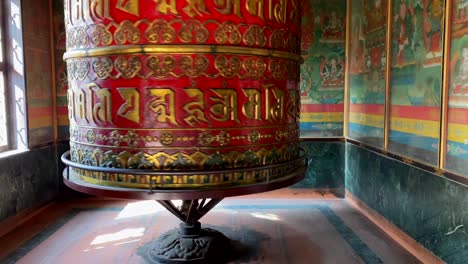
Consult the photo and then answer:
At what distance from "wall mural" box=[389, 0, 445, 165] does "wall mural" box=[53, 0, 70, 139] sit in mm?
5390

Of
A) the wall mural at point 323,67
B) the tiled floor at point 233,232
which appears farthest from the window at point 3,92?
the wall mural at point 323,67

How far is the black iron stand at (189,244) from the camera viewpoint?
177 inches

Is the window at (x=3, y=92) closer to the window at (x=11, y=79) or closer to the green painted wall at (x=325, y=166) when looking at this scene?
the window at (x=11, y=79)

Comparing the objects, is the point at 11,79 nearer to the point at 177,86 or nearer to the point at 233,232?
the point at 233,232

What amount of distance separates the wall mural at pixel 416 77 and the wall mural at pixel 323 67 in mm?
1901

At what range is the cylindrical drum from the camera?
Answer: 294 cm

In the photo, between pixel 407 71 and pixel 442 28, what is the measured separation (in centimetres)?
89

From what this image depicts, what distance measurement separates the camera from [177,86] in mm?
2961

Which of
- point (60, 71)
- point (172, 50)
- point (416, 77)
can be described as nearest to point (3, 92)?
point (60, 71)

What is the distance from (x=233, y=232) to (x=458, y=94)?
327 cm

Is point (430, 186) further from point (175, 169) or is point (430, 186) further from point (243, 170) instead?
point (175, 169)

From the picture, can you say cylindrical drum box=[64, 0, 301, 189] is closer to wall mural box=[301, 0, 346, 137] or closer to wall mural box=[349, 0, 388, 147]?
wall mural box=[349, 0, 388, 147]

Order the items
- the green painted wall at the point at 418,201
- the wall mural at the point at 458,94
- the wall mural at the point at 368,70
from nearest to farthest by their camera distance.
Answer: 1. the wall mural at the point at 458,94
2. the green painted wall at the point at 418,201
3. the wall mural at the point at 368,70

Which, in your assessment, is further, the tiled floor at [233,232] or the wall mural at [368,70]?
the wall mural at [368,70]
